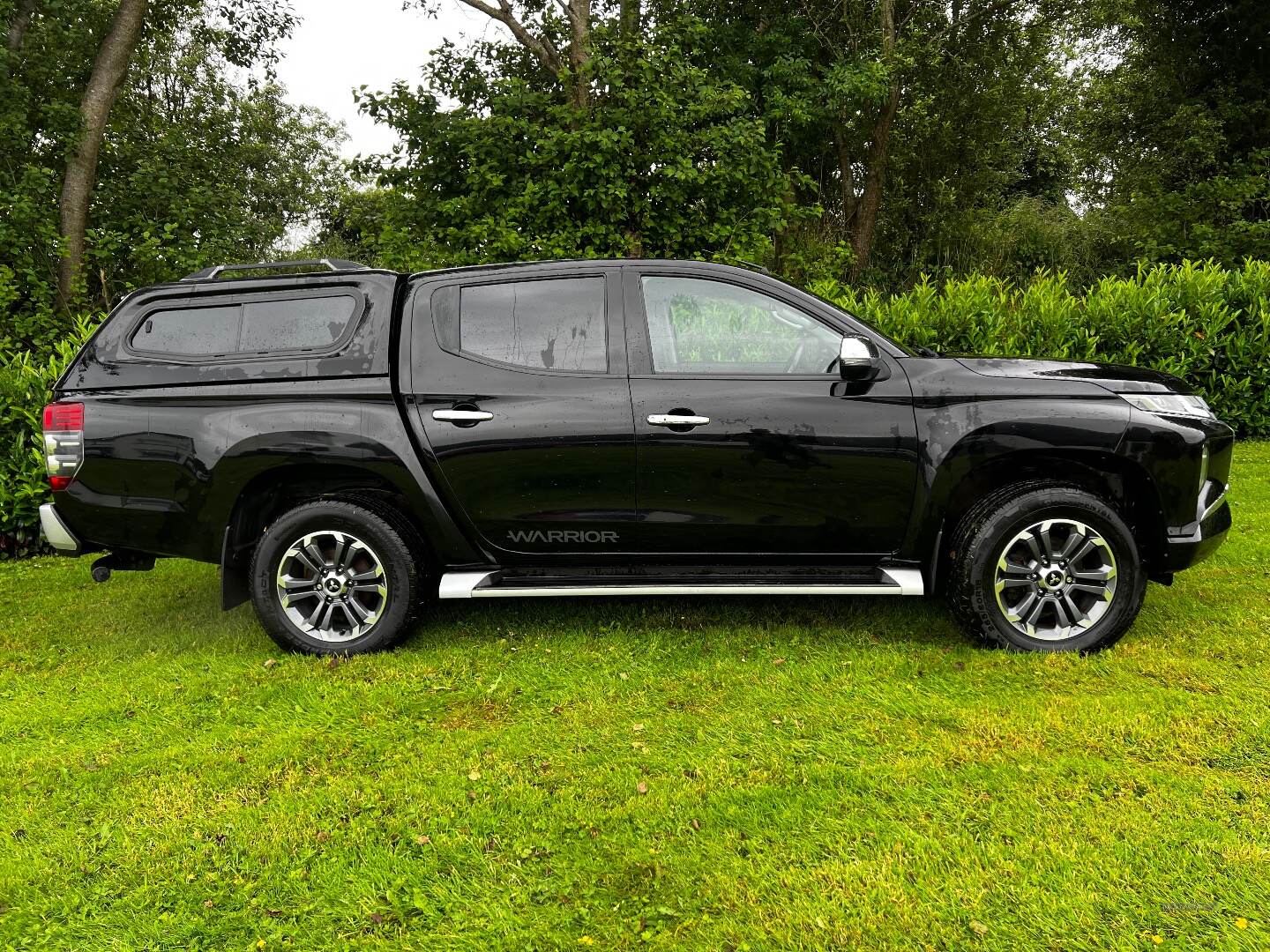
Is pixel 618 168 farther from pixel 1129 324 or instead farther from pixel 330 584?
pixel 330 584

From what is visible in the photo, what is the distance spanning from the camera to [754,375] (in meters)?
4.07

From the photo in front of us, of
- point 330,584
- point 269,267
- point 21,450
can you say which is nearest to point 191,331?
point 269,267

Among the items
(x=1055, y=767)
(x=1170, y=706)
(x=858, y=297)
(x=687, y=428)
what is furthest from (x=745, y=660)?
(x=858, y=297)

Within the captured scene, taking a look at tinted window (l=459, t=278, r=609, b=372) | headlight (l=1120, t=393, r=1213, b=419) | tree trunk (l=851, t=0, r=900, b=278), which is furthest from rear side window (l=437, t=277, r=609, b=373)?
tree trunk (l=851, t=0, r=900, b=278)

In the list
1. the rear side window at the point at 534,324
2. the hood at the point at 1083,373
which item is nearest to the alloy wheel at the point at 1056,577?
the hood at the point at 1083,373

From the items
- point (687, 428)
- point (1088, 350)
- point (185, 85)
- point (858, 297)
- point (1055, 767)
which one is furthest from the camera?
point (185, 85)

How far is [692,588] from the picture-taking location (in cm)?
409

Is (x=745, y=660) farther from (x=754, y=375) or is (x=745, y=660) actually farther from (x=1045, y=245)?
(x=1045, y=245)

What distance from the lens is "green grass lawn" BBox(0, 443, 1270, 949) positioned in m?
2.45

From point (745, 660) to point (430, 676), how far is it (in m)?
1.52

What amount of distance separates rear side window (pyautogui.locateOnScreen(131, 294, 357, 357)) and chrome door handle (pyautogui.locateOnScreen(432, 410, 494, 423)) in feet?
2.34

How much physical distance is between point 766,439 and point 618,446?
0.69 meters

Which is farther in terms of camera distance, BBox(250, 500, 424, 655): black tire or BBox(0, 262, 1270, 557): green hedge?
BBox(0, 262, 1270, 557): green hedge

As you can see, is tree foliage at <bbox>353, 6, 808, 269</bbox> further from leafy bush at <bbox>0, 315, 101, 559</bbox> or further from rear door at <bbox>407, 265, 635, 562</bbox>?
rear door at <bbox>407, 265, 635, 562</bbox>
